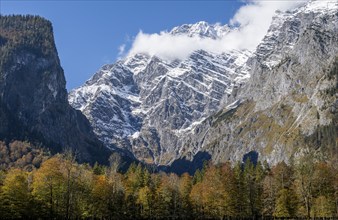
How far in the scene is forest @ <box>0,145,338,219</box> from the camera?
124 metres

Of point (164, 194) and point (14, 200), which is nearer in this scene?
point (14, 200)

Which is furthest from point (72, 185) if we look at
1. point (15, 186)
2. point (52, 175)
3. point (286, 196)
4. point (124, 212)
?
point (286, 196)

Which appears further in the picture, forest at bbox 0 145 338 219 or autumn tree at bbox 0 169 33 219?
forest at bbox 0 145 338 219

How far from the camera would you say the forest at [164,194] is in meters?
124

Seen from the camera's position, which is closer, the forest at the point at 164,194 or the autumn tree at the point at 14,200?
the autumn tree at the point at 14,200

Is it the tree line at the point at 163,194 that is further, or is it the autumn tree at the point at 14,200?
the tree line at the point at 163,194

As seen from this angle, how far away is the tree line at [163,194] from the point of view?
123875mm

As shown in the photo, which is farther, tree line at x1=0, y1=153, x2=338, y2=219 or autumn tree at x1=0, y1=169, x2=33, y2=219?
tree line at x1=0, y1=153, x2=338, y2=219

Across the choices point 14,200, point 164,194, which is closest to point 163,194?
point 164,194

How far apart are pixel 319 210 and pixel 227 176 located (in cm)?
2897

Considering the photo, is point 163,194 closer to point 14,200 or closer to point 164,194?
point 164,194

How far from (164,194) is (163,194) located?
1.14 feet

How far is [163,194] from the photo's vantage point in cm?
15612

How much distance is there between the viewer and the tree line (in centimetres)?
12388
